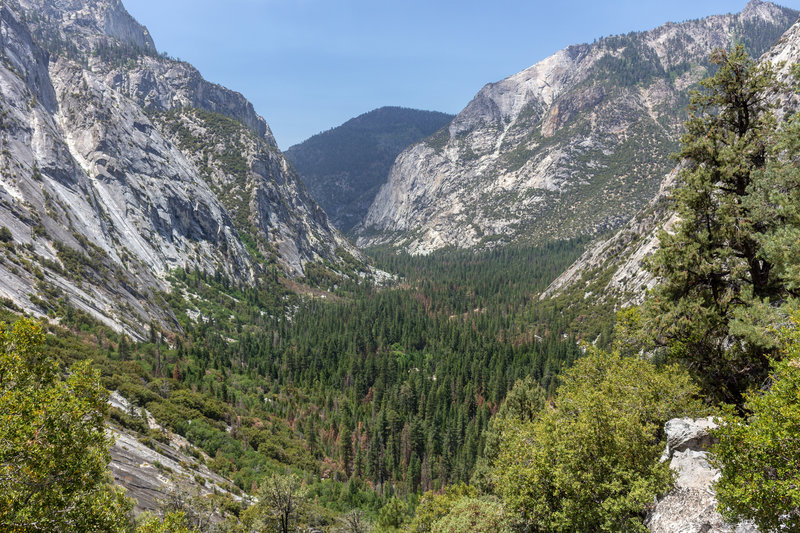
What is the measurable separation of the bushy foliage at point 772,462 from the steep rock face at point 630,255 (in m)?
120

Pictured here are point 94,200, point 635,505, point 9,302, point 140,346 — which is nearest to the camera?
point 635,505

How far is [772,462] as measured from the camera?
1175cm

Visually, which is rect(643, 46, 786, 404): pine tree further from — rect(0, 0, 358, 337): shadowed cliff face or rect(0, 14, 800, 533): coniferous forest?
rect(0, 0, 358, 337): shadowed cliff face

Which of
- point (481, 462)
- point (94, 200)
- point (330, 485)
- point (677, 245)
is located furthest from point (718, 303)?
point (94, 200)

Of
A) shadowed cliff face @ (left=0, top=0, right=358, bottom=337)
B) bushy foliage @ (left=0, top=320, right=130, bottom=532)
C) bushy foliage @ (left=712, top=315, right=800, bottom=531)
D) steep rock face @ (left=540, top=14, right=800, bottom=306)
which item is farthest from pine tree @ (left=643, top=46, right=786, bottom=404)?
steep rock face @ (left=540, top=14, right=800, bottom=306)

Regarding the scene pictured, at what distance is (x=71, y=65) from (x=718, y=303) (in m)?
271

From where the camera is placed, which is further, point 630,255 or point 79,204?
point 630,255

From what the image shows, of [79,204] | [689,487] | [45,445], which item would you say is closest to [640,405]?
[689,487]

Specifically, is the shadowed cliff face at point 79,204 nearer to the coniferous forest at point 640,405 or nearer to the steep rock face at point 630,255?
the coniferous forest at point 640,405

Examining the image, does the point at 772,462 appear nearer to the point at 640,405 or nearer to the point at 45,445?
the point at 640,405

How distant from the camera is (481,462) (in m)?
52.4

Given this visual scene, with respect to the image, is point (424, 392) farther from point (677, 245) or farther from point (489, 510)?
point (677, 245)

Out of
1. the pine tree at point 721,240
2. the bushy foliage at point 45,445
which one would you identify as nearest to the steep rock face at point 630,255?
the pine tree at point 721,240

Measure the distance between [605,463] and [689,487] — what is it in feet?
11.2
